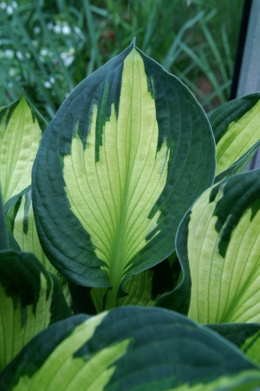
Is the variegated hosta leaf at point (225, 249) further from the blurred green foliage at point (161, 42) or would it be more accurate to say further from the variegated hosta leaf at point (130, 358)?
the blurred green foliage at point (161, 42)

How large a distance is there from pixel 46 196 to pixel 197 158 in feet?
0.36

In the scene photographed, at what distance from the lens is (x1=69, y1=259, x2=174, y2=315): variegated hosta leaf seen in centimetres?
36

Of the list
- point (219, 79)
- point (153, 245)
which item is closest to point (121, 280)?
point (153, 245)

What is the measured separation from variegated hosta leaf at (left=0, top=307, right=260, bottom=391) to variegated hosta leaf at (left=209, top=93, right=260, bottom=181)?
193mm

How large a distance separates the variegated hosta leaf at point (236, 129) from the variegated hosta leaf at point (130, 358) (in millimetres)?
193

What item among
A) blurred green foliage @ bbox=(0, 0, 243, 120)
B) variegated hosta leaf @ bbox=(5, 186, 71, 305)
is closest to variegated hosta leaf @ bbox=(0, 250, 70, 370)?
variegated hosta leaf @ bbox=(5, 186, 71, 305)

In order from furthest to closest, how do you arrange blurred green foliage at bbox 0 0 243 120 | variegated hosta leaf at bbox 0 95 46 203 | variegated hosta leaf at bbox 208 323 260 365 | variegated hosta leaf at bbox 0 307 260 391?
blurred green foliage at bbox 0 0 243 120
variegated hosta leaf at bbox 0 95 46 203
variegated hosta leaf at bbox 208 323 260 365
variegated hosta leaf at bbox 0 307 260 391

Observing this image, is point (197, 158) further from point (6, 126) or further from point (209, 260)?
point (6, 126)

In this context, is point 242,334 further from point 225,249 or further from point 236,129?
point 236,129

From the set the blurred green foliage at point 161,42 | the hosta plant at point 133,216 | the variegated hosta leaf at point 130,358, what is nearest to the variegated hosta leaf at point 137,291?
the hosta plant at point 133,216

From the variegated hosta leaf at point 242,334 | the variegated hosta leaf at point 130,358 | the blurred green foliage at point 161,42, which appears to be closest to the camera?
the variegated hosta leaf at point 130,358

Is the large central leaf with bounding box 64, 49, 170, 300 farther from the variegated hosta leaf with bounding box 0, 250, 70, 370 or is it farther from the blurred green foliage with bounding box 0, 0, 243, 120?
the blurred green foliage with bounding box 0, 0, 243, 120

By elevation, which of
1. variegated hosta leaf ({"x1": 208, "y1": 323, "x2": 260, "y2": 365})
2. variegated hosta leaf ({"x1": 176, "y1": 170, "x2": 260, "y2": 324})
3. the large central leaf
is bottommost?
variegated hosta leaf ({"x1": 208, "y1": 323, "x2": 260, "y2": 365})

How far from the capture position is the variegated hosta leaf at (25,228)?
1.26 feet
